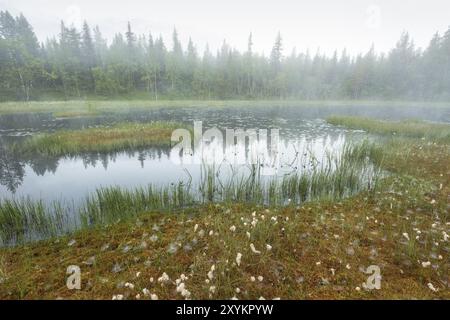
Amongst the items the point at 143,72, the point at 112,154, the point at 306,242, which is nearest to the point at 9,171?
the point at 112,154

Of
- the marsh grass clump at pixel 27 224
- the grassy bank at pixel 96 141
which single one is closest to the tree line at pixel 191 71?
the grassy bank at pixel 96 141

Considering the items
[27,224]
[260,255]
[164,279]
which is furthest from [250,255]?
[27,224]

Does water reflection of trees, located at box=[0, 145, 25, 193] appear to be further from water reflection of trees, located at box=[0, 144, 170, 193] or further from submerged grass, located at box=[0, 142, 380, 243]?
submerged grass, located at box=[0, 142, 380, 243]

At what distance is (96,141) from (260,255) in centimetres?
1780

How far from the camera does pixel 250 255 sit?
16.3ft

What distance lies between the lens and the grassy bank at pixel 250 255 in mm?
4094

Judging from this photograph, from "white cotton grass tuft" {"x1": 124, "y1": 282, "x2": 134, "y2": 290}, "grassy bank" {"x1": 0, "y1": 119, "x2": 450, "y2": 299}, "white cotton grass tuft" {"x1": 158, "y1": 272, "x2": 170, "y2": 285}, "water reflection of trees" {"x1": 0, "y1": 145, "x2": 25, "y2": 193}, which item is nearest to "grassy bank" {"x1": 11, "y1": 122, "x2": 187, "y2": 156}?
"water reflection of trees" {"x1": 0, "y1": 145, "x2": 25, "y2": 193}

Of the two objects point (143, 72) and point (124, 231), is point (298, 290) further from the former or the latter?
point (143, 72)

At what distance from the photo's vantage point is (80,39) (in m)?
81.2

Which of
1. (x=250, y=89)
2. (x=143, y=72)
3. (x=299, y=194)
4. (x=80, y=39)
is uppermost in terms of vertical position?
(x=80, y=39)

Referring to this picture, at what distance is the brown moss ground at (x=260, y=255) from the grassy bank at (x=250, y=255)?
21mm

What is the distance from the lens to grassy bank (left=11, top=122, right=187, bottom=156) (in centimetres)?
1658

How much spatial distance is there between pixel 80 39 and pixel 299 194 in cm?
10051

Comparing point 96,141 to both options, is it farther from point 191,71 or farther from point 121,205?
point 191,71
